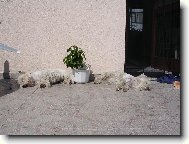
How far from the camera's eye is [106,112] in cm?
498

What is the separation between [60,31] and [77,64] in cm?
113

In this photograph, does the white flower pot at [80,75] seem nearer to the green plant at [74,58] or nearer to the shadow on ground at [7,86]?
the green plant at [74,58]

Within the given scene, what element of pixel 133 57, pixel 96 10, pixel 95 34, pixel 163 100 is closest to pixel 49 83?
pixel 95 34

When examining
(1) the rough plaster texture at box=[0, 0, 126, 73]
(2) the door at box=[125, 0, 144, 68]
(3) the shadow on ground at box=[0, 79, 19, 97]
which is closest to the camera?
(3) the shadow on ground at box=[0, 79, 19, 97]

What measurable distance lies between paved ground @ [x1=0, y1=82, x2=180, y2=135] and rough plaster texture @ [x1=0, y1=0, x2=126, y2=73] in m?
1.31

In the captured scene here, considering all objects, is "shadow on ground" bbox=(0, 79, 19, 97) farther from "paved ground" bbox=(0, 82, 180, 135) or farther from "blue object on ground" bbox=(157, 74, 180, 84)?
"blue object on ground" bbox=(157, 74, 180, 84)

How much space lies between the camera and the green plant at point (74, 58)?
7801 mm

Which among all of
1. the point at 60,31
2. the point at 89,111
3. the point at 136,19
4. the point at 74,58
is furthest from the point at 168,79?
the point at 136,19

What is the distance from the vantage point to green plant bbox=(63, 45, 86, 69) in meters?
7.80

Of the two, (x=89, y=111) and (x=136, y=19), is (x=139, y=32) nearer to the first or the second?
(x=136, y=19)

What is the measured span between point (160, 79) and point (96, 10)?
2.70 metres

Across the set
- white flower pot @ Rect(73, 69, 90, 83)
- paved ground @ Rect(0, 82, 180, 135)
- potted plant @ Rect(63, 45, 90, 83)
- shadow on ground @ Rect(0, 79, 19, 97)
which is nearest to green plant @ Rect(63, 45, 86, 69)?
potted plant @ Rect(63, 45, 90, 83)

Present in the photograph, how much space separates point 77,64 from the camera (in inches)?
308

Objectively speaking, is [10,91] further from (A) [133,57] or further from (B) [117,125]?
(A) [133,57]
